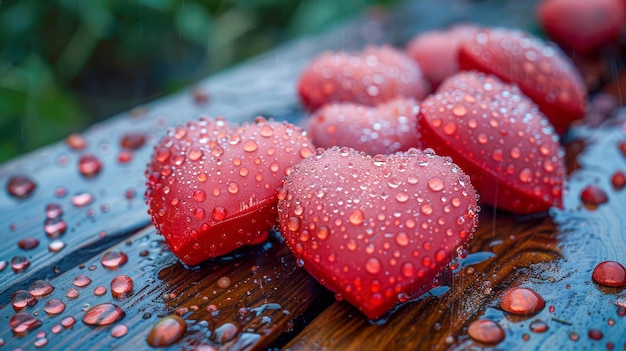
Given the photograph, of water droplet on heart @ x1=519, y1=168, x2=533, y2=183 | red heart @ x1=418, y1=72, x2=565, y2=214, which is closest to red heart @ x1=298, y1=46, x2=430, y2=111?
red heart @ x1=418, y1=72, x2=565, y2=214

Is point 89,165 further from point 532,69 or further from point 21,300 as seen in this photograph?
point 532,69

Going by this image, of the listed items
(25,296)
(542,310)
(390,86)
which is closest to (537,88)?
(390,86)

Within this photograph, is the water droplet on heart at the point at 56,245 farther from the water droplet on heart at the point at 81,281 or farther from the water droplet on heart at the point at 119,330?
the water droplet on heart at the point at 119,330

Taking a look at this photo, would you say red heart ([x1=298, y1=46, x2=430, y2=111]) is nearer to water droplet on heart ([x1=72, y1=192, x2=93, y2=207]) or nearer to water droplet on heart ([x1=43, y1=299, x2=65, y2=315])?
water droplet on heart ([x1=72, y1=192, x2=93, y2=207])

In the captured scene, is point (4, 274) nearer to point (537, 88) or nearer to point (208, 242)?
point (208, 242)

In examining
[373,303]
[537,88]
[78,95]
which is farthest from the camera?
[78,95]

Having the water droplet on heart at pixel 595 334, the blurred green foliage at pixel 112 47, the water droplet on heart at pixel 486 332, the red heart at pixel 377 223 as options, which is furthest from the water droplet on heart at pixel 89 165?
the blurred green foliage at pixel 112 47
